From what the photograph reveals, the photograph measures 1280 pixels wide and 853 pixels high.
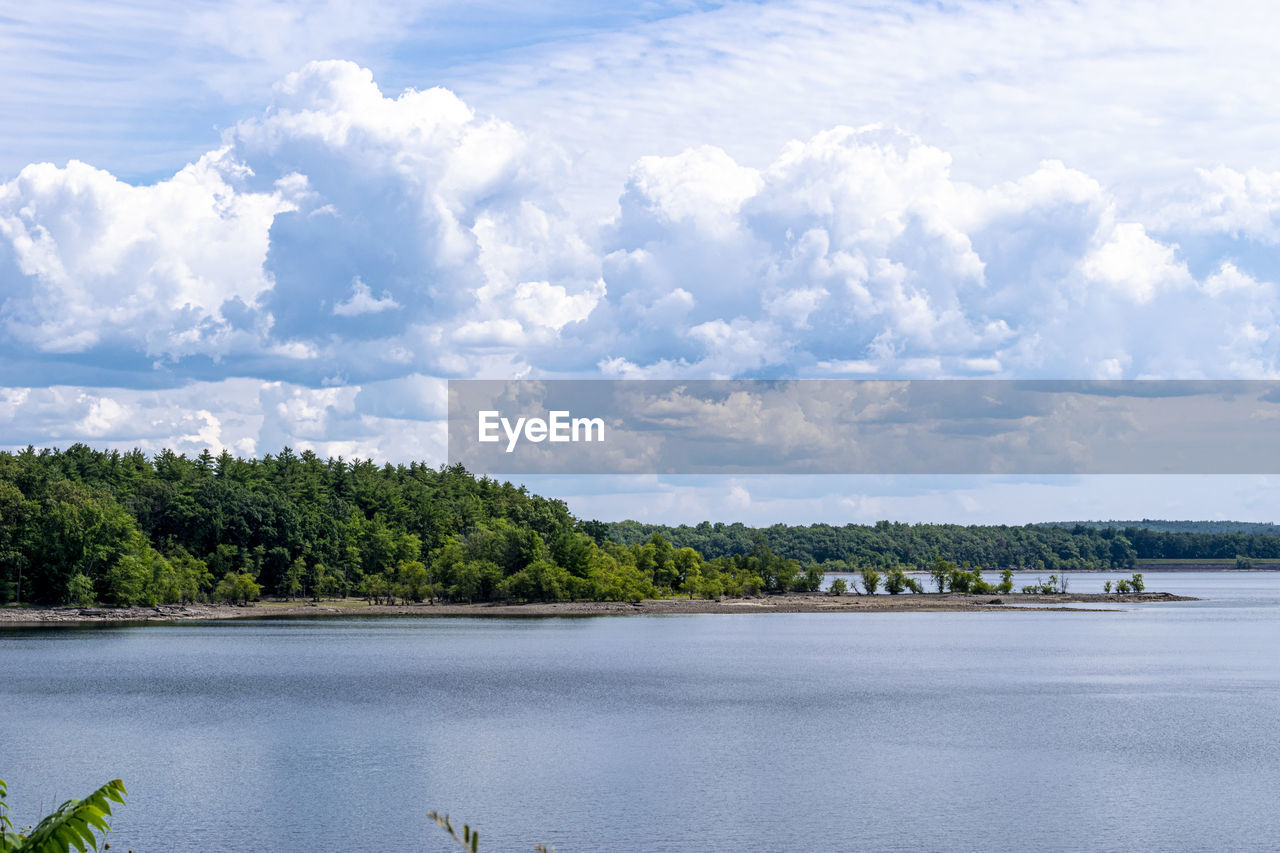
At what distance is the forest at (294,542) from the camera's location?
409 feet

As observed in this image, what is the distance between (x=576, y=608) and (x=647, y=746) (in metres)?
110

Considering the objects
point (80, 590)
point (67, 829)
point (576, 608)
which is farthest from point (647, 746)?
point (576, 608)

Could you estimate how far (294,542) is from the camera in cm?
→ 14912

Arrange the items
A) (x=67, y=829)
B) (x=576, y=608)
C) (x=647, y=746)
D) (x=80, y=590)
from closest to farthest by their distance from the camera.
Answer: (x=67, y=829) < (x=647, y=746) < (x=80, y=590) < (x=576, y=608)

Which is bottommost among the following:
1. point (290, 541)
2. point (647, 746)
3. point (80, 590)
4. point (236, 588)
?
point (647, 746)

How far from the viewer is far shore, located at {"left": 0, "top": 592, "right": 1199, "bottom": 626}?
127m

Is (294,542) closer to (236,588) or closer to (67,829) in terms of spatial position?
(236,588)

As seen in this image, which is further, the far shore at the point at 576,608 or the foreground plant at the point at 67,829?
the far shore at the point at 576,608

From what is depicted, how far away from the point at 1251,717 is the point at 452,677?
4524 centimetres

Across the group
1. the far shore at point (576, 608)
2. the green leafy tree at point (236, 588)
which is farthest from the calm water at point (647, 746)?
the green leafy tree at point (236, 588)

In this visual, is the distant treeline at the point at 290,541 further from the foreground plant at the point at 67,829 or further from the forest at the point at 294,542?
the foreground plant at the point at 67,829

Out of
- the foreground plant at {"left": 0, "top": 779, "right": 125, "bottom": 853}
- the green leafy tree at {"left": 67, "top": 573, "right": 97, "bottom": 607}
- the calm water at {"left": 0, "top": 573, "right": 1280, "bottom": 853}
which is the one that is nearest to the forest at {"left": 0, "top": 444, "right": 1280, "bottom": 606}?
the green leafy tree at {"left": 67, "top": 573, "right": 97, "bottom": 607}

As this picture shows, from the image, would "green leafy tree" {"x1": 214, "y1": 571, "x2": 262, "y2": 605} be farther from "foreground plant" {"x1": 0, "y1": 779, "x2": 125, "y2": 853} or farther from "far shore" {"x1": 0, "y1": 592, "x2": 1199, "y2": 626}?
"foreground plant" {"x1": 0, "y1": 779, "x2": 125, "y2": 853}

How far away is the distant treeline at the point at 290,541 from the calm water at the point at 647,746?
31204mm
